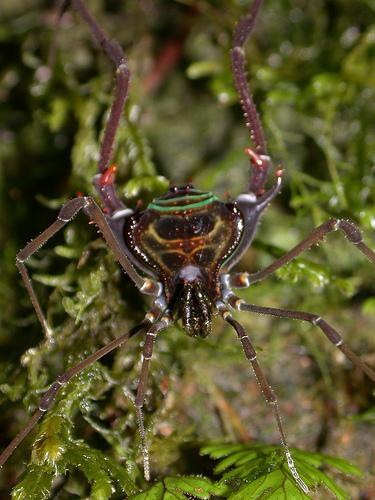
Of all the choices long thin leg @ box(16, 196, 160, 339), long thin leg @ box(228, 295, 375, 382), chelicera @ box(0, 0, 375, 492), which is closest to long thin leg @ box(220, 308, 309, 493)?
chelicera @ box(0, 0, 375, 492)

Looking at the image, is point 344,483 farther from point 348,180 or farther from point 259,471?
point 348,180

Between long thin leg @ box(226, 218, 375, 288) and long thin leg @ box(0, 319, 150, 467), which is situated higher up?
long thin leg @ box(226, 218, 375, 288)

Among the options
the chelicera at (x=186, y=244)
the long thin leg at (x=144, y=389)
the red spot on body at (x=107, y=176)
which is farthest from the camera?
the red spot on body at (x=107, y=176)

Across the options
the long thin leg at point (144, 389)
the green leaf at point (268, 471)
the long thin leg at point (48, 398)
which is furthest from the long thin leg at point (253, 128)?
the green leaf at point (268, 471)

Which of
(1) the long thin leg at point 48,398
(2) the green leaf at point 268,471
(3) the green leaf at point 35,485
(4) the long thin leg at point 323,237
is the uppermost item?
(4) the long thin leg at point 323,237

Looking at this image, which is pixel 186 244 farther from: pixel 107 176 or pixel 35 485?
pixel 35 485

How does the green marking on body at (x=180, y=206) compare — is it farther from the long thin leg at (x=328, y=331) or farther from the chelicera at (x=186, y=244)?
the long thin leg at (x=328, y=331)

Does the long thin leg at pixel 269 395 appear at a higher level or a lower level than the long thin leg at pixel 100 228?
lower

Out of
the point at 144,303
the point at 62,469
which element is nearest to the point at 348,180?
the point at 144,303

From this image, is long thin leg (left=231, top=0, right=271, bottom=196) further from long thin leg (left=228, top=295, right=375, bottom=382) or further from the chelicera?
long thin leg (left=228, top=295, right=375, bottom=382)
